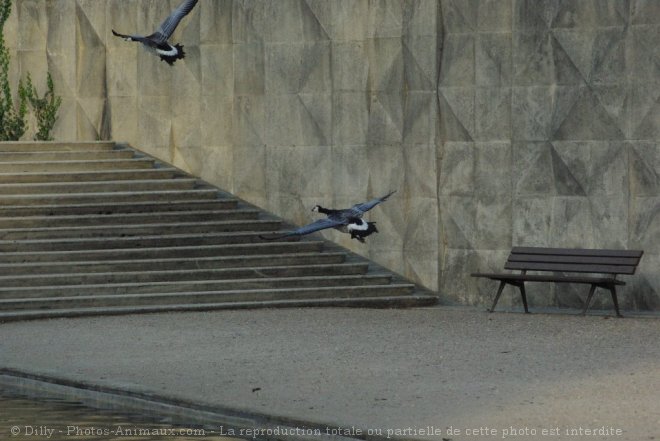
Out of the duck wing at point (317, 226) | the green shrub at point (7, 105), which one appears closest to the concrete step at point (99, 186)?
the green shrub at point (7, 105)

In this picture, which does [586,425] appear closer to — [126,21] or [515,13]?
[515,13]

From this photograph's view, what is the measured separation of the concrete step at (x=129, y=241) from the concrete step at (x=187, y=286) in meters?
1.08

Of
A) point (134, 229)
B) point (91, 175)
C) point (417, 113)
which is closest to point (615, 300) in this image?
point (417, 113)

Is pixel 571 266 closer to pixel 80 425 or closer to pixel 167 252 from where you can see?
pixel 167 252

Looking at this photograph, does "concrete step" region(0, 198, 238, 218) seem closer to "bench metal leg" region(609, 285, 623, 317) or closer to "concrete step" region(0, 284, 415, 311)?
"concrete step" region(0, 284, 415, 311)

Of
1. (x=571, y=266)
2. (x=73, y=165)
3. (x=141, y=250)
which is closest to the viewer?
(x=571, y=266)

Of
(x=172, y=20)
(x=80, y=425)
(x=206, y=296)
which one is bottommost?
(x=80, y=425)

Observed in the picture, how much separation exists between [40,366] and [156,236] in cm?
732

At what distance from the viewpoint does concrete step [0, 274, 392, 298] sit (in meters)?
18.7

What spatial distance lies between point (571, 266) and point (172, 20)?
613cm

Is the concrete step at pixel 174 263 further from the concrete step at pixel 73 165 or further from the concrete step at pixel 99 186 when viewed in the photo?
the concrete step at pixel 73 165

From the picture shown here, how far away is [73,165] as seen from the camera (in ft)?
73.0

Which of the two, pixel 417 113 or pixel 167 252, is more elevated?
pixel 417 113

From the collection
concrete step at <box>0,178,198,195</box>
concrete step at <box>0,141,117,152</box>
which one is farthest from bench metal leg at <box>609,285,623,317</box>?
concrete step at <box>0,141,117,152</box>
